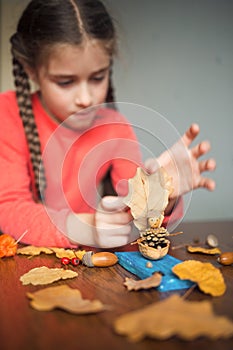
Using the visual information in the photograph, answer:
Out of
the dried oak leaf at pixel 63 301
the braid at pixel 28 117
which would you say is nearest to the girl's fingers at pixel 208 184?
the dried oak leaf at pixel 63 301

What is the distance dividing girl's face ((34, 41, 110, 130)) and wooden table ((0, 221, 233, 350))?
0.46m

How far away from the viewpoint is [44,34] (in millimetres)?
1108

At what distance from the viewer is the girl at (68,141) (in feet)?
2.60

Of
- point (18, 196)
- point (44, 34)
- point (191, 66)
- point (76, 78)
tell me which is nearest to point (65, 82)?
point (76, 78)

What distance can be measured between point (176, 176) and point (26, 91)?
65cm

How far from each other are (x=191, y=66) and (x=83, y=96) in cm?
92

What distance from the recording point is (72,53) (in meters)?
1.07

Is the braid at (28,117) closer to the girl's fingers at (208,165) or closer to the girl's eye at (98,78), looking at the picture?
the girl's eye at (98,78)

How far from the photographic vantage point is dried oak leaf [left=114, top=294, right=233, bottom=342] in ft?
1.29

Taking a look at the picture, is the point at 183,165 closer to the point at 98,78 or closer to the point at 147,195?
the point at 147,195

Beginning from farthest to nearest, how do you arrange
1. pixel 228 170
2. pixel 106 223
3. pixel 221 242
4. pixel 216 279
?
pixel 228 170 → pixel 221 242 → pixel 106 223 → pixel 216 279

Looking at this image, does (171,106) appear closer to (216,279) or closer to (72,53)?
(72,53)

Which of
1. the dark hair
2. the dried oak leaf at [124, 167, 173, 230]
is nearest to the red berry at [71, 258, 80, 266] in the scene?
the dried oak leaf at [124, 167, 173, 230]

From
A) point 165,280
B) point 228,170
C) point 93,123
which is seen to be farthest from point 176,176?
point 228,170
